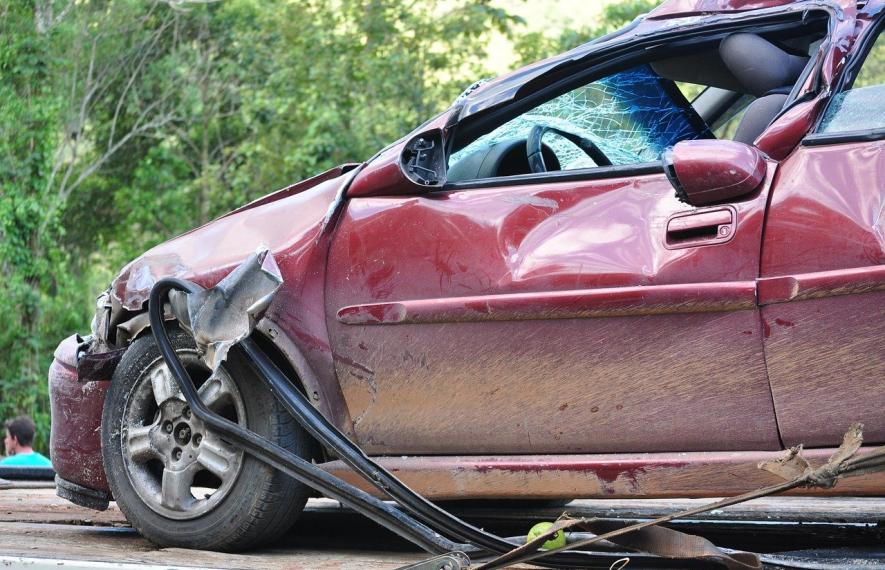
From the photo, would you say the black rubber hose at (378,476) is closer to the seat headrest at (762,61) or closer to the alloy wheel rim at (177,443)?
the alloy wheel rim at (177,443)

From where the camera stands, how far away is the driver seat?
3.19 m

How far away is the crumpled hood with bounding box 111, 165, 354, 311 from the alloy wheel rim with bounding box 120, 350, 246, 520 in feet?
0.87

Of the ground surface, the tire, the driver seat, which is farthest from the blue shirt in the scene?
the driver seat

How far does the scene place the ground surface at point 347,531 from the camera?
3.04 metres

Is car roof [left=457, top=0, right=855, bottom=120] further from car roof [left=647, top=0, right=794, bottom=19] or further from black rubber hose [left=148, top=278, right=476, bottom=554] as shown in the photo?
black rubber hose [left=148, top=278, right=476, bottom=554]

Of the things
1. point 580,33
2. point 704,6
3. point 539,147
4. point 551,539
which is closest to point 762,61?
point 704,6

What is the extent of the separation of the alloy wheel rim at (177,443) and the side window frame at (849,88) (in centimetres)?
175

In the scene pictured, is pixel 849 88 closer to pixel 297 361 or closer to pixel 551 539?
pixel 551 539

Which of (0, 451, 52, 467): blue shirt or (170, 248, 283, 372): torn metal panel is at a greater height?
(170, 248, 283, 372): torn metal panel

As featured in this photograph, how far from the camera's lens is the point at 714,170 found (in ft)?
9.07

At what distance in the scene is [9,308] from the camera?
1738cm

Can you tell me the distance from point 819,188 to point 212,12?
1966 cm

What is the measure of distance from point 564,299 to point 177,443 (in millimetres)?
1279

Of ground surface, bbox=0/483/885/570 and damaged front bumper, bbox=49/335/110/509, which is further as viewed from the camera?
damaged front bumper, bbox=49/335/110/509
